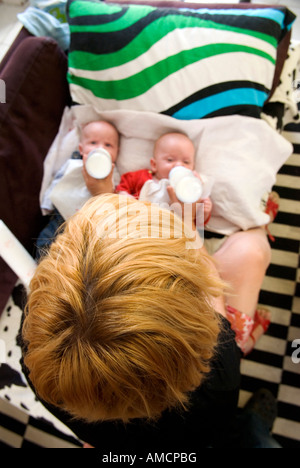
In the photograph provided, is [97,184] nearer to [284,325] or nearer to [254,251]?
[254,251]

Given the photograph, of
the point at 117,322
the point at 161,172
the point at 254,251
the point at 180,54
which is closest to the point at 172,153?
the point at 161,172

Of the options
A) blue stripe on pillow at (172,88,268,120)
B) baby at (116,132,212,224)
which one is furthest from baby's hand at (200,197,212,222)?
blue stripe on pillow at (172,88,268,120)

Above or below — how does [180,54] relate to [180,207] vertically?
above

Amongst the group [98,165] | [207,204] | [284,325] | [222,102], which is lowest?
[284,325]

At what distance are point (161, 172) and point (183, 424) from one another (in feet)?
2.54

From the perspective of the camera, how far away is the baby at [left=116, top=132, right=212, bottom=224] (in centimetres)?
107

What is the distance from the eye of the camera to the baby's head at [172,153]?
1107 mm

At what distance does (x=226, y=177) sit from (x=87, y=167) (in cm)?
47

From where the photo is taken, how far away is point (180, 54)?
1083 mm

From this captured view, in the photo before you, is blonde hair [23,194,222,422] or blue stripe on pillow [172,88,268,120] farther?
blue stripe on pillow [172,88,268,120]

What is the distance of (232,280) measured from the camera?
1010mm

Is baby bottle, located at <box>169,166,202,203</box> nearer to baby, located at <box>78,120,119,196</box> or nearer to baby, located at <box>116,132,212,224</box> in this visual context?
baby, located at <box>116,132,212,224</box>

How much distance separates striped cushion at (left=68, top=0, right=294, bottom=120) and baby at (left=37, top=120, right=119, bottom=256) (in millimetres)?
151
